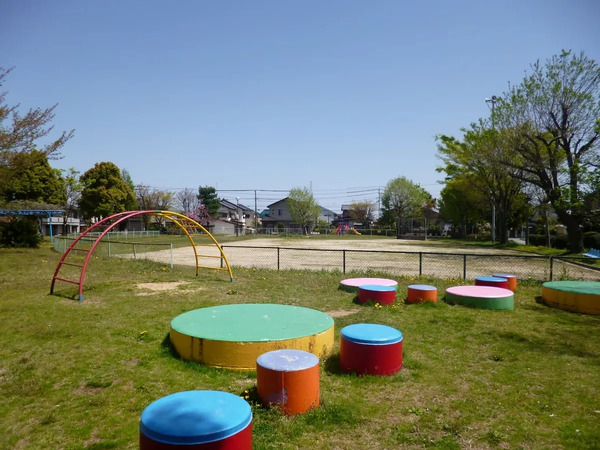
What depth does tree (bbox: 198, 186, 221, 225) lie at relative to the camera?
7456 centimetres

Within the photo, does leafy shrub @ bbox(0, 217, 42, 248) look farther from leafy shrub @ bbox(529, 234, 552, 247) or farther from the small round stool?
leafy shrub @ bbox(529, 234, 552, 247)

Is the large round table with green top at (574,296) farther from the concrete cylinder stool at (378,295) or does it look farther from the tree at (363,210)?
the tree at (363,210)

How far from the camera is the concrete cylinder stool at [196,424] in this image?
9.11 feet

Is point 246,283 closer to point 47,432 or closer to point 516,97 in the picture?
point 47,432

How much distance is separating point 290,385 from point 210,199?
241 ft

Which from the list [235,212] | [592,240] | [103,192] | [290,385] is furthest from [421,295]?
[235,212]

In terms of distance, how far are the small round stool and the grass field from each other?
11 centimetres

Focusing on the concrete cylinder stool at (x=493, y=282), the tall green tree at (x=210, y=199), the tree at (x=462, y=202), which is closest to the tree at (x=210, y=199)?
the tall green tree at (x=210, y=199)

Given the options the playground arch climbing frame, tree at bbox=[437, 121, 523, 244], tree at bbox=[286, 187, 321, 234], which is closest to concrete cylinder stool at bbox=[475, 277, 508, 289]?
the playground arch climbing frame

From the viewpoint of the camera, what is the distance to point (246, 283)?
12.4 meters

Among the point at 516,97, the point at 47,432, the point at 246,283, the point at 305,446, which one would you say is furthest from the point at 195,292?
the point at 516,97

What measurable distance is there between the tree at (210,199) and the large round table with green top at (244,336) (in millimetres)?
69354

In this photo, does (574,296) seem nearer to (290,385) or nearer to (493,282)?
(493,282)

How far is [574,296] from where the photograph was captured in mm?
8766
